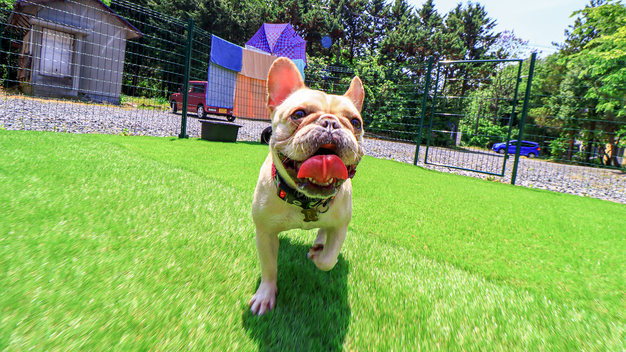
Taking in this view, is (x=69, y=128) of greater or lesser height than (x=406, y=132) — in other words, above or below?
below

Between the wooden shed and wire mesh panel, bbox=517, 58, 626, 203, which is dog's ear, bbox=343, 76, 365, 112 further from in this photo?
the wooden shed

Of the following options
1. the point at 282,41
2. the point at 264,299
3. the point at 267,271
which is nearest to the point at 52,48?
A: the point at 282,41

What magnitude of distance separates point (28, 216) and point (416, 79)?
11289mm

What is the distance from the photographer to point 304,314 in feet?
4.42

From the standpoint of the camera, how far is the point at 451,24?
99.0 feet

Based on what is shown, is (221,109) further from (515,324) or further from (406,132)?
(515,324)

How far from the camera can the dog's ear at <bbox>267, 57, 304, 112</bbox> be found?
1801mm

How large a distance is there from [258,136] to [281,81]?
859 cm

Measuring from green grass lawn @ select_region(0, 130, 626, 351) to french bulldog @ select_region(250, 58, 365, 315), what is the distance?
191 millimetres

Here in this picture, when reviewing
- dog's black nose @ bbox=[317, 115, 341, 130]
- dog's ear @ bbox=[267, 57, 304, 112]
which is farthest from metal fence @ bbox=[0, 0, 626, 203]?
dog's black nose @ bbox=[317, 115, 341, 130]

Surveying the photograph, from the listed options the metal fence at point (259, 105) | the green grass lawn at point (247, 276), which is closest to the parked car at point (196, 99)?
the metal fence at point (259, 105)

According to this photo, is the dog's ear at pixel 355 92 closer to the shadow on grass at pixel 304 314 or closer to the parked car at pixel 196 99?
the shadow on grass at pixel 304 314

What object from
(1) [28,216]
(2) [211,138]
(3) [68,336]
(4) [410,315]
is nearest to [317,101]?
(4) [410,315]

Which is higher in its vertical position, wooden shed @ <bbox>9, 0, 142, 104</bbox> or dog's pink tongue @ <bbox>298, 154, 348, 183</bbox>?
wooden shed @ <bbox>9, 0, 142, 104</bbox>
